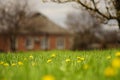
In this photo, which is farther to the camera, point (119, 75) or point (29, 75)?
point (29, 75)

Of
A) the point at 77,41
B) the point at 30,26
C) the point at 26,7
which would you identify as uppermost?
the point at 26,7

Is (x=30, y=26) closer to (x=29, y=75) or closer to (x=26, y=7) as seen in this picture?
(x=26, y=7)

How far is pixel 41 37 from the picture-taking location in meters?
69.0

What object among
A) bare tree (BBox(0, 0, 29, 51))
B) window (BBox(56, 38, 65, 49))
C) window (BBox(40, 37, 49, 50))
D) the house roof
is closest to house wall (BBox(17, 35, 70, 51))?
window (BBox(40, 37, 49, 50))

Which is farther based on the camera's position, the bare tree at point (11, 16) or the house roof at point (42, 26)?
the house roof at point (42, 26)

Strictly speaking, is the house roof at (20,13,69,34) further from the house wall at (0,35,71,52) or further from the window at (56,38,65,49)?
the window at (56,38,65,49)

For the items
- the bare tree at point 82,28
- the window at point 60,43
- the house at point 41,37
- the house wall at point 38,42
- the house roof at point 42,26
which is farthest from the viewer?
the bare tree at point 82,28

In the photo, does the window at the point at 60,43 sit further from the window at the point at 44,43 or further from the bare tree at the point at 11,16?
the bare tree at the point at 11,16

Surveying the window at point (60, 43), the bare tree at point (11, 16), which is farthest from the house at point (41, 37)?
the bare tree at point (11, 16)

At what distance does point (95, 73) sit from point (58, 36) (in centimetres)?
6626

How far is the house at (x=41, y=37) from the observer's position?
66500 millimetres

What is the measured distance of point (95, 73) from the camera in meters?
4.38

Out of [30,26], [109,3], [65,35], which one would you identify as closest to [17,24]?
[30,26]

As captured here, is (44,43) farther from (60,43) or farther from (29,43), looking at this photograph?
(60,43)
